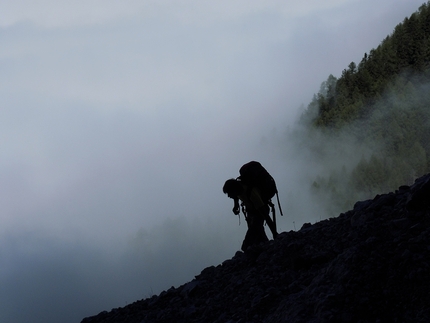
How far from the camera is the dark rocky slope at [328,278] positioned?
650 centimetres

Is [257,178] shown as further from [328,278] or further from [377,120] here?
[377,120]

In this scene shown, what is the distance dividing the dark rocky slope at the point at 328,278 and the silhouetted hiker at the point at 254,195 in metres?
1.05

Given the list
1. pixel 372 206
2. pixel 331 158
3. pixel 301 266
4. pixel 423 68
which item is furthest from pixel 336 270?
pixel 331 158

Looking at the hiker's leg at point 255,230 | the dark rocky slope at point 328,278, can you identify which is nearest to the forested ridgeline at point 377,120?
the hiker's leg at point 255,230

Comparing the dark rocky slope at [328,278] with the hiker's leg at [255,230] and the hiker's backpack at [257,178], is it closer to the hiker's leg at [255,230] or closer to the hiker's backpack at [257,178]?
the hiker's leg at [255,230]

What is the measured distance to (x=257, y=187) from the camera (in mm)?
12633

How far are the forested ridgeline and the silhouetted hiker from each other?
67.5m

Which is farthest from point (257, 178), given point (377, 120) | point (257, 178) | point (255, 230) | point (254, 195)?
point (377, 120)

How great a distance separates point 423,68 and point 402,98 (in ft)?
31.5

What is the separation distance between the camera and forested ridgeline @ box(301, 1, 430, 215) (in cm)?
8200

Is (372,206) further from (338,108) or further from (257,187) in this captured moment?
(338,108)

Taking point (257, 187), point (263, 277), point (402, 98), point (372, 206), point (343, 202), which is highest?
point (402, 98)

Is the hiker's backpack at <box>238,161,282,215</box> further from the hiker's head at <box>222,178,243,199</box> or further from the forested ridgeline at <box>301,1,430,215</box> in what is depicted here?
the forested ridgeline at <box>301,1,430,215</box>

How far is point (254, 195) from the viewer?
41.1 ft
